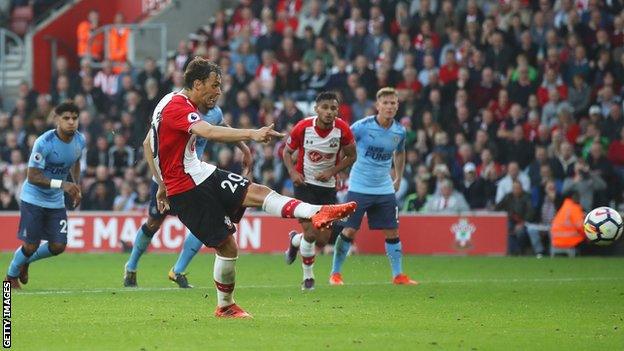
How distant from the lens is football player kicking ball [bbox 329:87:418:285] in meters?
17.0

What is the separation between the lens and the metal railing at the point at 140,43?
3170 centimetres

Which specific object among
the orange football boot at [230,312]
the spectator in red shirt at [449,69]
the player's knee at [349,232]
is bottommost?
the orange football boot at [230,312]

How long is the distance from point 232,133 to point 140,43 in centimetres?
2243

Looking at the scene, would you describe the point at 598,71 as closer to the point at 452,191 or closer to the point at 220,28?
the point at 452,191

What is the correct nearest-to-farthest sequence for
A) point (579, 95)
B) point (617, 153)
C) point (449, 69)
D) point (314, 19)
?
point (617, 153) → point (579, 95) → point (449, 69) → point (314, 19)

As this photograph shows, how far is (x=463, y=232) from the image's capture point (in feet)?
78.5

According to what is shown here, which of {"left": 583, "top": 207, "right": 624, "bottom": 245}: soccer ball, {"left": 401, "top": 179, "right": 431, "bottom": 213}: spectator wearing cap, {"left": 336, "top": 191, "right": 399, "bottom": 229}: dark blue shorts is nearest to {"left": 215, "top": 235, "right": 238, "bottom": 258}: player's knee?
{"left": 583, "top": 207, "right": 624, "bottom": 245}: soccer ball

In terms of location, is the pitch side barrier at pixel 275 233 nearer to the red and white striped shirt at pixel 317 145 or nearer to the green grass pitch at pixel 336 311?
the green grass pitch at pixel 336 311

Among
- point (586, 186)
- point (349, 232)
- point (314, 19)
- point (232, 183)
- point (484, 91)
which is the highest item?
point (314, 19)

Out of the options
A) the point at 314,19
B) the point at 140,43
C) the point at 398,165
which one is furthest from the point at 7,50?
the point at 398,165

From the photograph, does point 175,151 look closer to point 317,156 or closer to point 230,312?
point 230,312

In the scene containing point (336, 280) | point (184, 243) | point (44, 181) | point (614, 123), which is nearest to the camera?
point (44, 181)

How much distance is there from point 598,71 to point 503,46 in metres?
1.90

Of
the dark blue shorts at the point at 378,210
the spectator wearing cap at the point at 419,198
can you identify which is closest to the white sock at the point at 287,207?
the dark blue shorts at the point at 378,210
